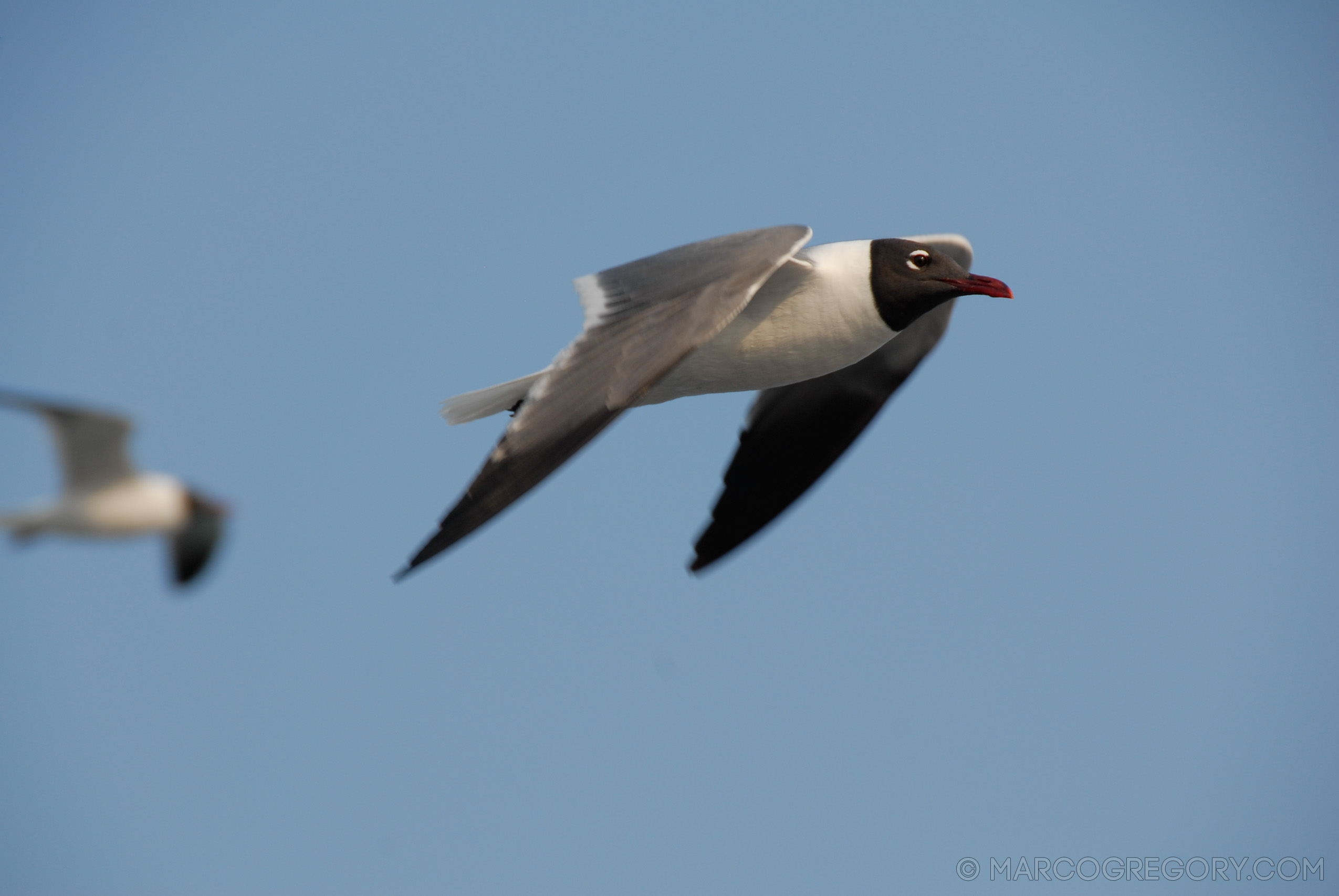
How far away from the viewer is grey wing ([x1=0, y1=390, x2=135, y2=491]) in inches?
203

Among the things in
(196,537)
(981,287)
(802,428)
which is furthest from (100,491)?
(981,287)

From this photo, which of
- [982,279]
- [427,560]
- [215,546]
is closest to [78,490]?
[215,546]

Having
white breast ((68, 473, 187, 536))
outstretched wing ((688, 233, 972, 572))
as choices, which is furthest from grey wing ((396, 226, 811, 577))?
white breast ((68, 473, 187, 536))

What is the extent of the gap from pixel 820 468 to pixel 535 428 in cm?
297

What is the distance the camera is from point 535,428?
12.6ft

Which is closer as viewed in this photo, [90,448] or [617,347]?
[617,347]

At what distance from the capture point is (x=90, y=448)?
5172mm

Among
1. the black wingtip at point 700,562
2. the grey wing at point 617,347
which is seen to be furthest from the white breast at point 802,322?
the black wingtip at point 700,562

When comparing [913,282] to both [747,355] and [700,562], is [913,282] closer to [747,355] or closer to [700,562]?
[747,355]

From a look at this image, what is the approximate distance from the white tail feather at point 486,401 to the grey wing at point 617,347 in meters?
0.67

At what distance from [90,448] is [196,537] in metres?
0.72

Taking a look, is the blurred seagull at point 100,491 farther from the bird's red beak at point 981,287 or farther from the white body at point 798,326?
the bird's red beak at point 981,287

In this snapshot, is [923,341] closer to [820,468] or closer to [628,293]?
[820,468]

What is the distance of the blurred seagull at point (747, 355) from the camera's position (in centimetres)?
386
